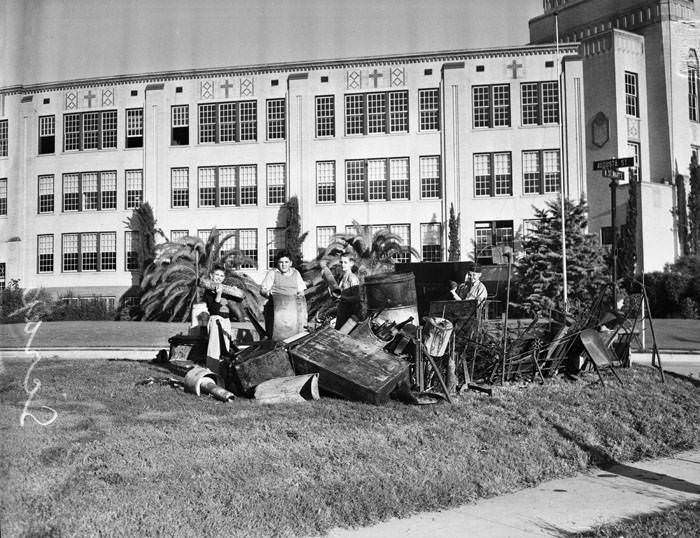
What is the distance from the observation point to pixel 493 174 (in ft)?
139

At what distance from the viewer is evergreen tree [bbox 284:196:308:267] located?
4159 centimetres

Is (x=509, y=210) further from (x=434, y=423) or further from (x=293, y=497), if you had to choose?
(x=293, y=497)

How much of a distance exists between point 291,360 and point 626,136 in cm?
3651

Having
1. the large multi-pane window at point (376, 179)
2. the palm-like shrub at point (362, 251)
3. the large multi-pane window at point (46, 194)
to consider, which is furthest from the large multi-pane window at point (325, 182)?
the large multi-pane window at point (46, 194)

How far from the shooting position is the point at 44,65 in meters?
6.62

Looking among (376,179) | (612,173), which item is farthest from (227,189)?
(612,173)

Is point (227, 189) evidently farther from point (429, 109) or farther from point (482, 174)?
point (482, 174)

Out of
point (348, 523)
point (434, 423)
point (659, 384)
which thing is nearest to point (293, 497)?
point (348, 523)

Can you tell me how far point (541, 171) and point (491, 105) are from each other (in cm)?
442

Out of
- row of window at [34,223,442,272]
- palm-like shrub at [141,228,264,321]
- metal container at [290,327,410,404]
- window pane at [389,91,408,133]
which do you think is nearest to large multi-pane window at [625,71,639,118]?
window pane at [389,91,408,133]

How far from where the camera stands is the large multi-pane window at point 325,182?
43562 millimetres

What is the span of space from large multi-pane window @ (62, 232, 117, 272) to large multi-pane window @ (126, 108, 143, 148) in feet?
17.3

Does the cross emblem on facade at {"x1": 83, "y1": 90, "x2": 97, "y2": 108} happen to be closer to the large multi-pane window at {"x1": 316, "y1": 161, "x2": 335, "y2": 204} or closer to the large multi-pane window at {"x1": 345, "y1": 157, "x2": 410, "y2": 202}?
the large multi-pane window at {"x1": 316, "y1": 161, "x2": 335, "y2": 204}

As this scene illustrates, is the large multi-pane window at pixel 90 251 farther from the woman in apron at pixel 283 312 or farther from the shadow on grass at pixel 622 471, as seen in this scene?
the shadow on grass at pixel 622 471
